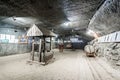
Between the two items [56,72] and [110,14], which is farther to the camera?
[56,72]

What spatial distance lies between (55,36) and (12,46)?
475 centimetres

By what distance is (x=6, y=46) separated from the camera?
8.23 metres

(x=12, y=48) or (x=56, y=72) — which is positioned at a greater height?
(x=12, y=48)

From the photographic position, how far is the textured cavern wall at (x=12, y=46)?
7.96 m

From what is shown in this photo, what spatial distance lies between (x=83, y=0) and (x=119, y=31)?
7.79 feet

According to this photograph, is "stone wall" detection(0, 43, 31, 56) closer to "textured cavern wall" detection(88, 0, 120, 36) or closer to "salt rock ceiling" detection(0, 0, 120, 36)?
"salt rock ceiling" detection(0, 0, 120, 36)

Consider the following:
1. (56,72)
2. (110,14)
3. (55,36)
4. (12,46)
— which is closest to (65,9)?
(110,14)

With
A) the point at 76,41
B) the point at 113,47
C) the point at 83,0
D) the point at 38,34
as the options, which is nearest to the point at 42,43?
the point at 38,34

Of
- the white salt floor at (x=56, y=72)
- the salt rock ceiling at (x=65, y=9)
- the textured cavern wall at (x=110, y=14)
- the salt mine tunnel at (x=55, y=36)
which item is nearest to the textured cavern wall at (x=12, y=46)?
the salt mine tunnel at (x=55, y=36)

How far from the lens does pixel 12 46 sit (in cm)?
882

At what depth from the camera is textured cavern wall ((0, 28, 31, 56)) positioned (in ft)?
26.1

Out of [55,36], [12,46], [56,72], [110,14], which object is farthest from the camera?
[12,46]

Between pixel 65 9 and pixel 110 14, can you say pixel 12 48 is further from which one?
pixel 110 14

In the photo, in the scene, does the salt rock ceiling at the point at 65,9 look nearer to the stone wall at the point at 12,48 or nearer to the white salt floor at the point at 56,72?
the white salt floor at the point at 56,72
